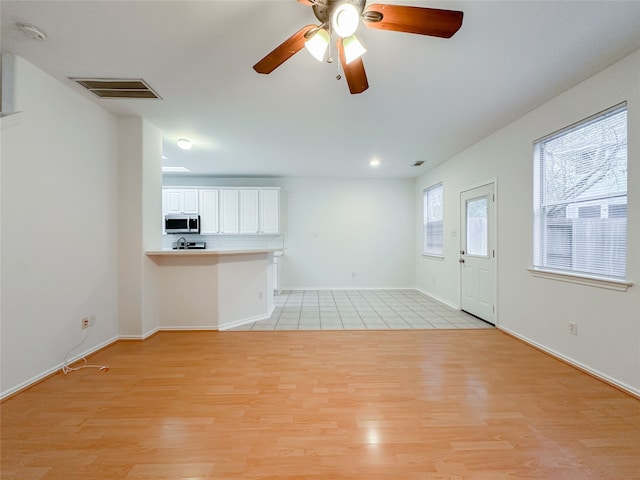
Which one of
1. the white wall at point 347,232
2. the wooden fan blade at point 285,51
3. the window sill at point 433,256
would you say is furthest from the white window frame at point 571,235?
the white wall at point 347,232

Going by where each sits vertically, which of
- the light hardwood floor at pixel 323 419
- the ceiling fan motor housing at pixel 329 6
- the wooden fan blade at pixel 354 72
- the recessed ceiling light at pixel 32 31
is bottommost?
the light hardwood floor at pixel 323 419

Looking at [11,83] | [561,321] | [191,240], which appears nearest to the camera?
[11,83]

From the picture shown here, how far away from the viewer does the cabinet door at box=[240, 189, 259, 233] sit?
5906mm

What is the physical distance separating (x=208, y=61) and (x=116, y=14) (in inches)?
23.8

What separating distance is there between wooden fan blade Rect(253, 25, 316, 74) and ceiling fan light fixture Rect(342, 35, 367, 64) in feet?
0.71

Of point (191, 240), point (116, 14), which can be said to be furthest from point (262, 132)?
point (191, 240)

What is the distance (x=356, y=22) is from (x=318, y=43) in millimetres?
272

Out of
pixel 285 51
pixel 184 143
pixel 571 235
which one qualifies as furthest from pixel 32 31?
pixel 571 235

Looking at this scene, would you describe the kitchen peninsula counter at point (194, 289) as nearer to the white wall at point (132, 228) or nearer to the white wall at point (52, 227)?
the white wall at point (132, 228)

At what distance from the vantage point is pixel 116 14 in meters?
1.72

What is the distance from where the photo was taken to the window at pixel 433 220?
17.7 feet

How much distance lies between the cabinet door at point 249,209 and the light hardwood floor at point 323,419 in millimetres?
3437

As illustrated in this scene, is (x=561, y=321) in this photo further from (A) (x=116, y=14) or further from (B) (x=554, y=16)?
(A) (x=116, y=14)

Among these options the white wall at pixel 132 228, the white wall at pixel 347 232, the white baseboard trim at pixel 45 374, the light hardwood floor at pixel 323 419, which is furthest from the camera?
the white wall at pixel 347 232
